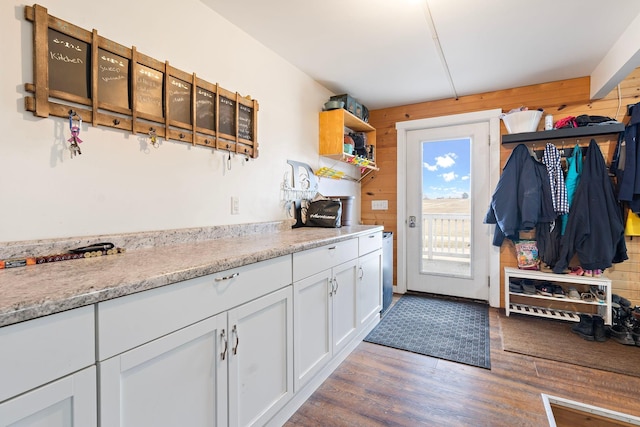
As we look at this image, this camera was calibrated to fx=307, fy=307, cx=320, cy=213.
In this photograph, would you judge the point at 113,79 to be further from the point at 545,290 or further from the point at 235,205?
the point at 545,290

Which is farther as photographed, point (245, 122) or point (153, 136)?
point (245, 122)

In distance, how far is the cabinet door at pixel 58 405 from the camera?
0.67 metres

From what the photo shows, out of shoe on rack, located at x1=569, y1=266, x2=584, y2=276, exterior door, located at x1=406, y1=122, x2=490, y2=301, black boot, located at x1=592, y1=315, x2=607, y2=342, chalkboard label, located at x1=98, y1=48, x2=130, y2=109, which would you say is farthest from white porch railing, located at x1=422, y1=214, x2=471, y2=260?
chalkboard label, located at x1=98, y1=48, x2=130, y2=109

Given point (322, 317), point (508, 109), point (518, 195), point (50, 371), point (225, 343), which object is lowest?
point (322, 317)

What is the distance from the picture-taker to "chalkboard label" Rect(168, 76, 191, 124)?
65.2 inches

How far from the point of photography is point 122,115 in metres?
1.44

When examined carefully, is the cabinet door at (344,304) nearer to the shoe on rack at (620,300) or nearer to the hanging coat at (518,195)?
the hanging coat at (518,195)

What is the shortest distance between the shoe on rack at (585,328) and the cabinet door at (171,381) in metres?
2.88

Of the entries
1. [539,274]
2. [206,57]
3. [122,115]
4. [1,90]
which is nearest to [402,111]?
[539,274]

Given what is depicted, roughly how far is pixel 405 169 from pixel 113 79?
122 inches

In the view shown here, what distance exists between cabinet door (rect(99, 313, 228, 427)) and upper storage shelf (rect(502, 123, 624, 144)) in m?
3.13

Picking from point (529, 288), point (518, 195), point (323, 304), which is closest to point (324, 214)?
point (323, 304)

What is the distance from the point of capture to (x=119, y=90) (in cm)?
142

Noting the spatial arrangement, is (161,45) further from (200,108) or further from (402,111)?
(402,111)
